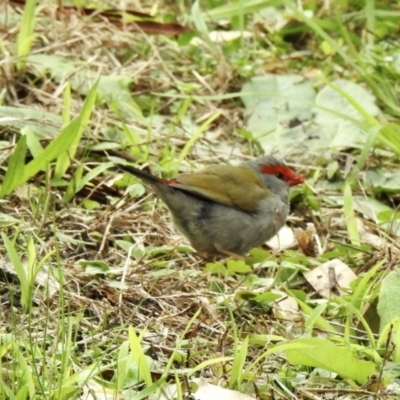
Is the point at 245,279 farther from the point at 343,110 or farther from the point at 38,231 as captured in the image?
the point at 343,110

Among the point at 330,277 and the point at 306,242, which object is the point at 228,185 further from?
the point at 330,277

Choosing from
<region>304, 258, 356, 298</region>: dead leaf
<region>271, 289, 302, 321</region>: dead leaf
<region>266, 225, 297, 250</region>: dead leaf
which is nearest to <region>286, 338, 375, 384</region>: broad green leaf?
<region>271, 289, 302, 321</region>: dead leaf

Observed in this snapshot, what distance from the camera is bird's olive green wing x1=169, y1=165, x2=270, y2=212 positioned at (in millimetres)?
4969

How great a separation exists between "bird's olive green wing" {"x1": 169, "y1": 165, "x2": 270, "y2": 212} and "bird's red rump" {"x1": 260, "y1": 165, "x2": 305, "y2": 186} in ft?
0.25

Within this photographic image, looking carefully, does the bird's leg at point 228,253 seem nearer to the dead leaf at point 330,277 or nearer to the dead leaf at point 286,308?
the dead leaf at point 330,277

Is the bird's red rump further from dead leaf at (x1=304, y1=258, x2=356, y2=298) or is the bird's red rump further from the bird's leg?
dead leaf at (x1=304, y1=258, x2=356, y2=298)

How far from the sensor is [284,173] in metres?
5.45

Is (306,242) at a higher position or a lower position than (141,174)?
lower

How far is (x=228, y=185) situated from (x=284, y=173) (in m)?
0.40

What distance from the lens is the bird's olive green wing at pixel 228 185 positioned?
4.97m

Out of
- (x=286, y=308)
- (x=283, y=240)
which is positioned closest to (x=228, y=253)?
(x=283, y=240)

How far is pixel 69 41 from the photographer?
6234 mm

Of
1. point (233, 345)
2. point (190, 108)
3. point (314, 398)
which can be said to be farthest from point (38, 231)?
point (190, 108)

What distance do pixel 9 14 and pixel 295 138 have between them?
A: 2.00 meters
